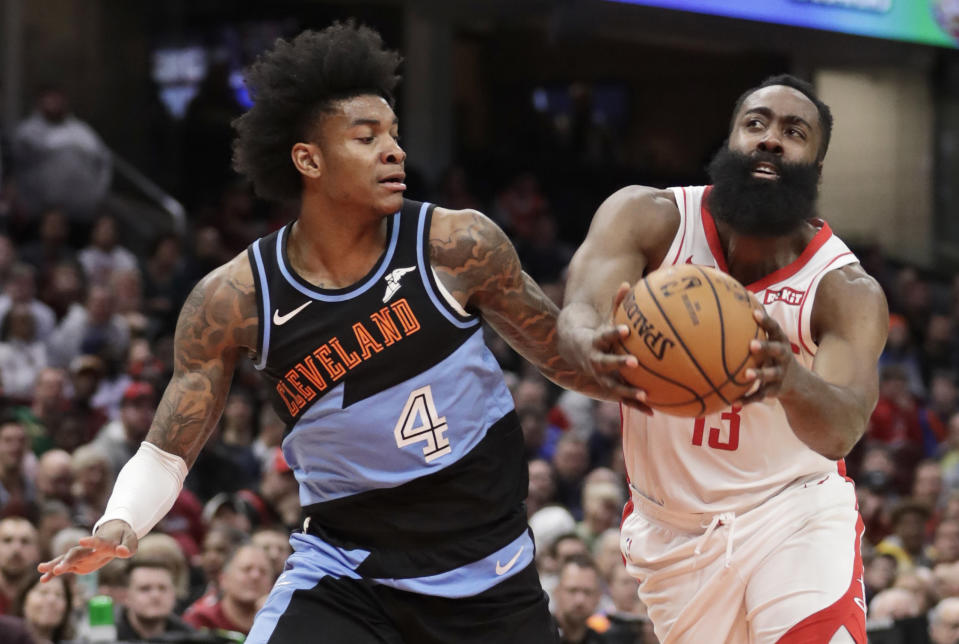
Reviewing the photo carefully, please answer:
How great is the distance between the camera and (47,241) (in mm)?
11711

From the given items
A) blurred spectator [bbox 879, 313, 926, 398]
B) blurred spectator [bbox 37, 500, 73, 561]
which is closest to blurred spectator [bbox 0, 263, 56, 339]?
blurred spectator [bbox 37, 500, 73, 561]

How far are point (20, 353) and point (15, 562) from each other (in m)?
3.23

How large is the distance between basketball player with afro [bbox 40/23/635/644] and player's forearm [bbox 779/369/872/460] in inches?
34.7

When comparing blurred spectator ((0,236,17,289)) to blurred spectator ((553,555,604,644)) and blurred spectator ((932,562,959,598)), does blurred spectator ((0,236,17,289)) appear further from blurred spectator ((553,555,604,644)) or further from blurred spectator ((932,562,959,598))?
blurred spectator ((932,562,959,598))

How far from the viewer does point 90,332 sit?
10.7 m

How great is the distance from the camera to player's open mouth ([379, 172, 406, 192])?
435cm

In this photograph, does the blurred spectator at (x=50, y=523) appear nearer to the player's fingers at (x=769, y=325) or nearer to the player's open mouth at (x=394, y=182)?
the player's open mouth at (x=394, y=182)

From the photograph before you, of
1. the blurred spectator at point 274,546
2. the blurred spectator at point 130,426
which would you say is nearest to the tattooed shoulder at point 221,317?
the blurred spectator at point 274,546

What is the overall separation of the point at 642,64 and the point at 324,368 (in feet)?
51.7

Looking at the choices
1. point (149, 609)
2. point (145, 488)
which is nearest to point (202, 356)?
point (145, 488)

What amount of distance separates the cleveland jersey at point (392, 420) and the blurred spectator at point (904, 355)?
34.6 ft

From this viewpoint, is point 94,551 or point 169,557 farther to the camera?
point 169,557

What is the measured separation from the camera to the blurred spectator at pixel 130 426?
932 centimetres

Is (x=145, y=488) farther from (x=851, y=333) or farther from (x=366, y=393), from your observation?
(x=851, y=333)
